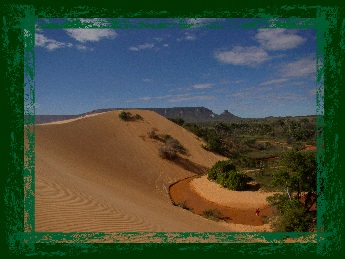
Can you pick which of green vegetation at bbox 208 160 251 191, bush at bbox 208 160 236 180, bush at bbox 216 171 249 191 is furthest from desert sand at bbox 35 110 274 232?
bush at bbox 216 171 249 191

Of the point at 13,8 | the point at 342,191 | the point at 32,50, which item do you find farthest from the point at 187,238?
the point at 13,8

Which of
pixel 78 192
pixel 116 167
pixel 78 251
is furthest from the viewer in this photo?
pixel 116 167

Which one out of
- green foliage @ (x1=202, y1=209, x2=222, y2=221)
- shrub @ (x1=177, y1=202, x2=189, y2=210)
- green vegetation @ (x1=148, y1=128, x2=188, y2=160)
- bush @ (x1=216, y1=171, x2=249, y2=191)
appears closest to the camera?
green foliage @ (x1=202, y1=209, x2=222, y2=221)

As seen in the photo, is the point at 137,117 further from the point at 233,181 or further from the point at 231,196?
the point at 231,196

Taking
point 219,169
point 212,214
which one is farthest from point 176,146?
point 212,214

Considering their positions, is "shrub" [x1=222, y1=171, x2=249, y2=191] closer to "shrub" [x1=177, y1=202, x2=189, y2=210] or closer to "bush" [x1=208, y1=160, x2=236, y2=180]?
"bush" [x1=208, y1=160, x2=236, y2=180]

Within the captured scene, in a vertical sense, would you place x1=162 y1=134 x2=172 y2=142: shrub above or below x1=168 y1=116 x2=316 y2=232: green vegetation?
above

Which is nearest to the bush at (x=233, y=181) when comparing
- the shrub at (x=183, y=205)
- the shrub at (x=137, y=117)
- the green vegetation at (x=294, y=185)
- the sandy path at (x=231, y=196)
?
the sandy path at (x=231, y=196)

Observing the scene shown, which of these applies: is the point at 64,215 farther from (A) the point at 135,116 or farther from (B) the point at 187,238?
(A) the point at 135,116
